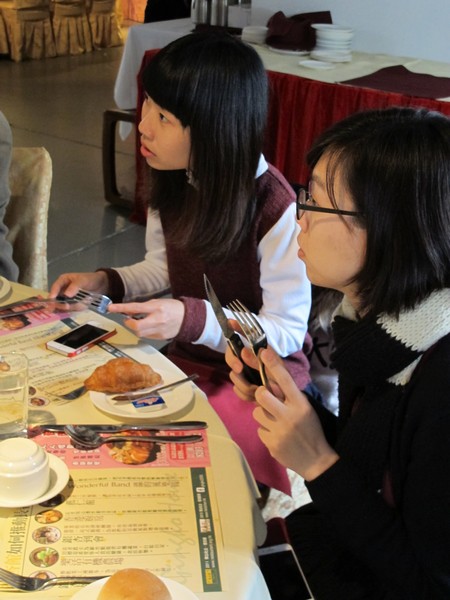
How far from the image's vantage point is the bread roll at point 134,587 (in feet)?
2.61

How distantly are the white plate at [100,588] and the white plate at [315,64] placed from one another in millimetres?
3206

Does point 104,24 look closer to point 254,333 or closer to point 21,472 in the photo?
point 254,333

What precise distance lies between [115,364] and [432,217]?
570 mm

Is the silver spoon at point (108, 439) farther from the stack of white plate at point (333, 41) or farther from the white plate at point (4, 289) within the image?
the stack of white plate at point (333, 41)

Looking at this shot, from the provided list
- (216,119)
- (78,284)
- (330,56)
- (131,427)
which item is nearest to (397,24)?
(330,56)

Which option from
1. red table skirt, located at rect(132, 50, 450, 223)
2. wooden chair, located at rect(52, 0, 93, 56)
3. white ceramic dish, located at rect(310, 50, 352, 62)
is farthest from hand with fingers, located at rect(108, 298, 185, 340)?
wooden chair, located at rect(52, 0, 93, 56)

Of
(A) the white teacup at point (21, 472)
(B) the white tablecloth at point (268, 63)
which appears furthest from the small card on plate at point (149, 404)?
(B) the white tablecloth at point (268, 63)

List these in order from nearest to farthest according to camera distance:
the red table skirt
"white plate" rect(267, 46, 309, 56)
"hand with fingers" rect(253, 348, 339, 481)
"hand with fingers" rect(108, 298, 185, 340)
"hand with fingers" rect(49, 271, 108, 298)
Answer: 1. "hand with fingers" rect(253, 348, 339, 481)
2. "hand with fingers" rect(108, 298, 185, 340)
3. "hand with fingers" rect(49, 271, 108, 298)
4. the red table skirt
5. "white plate" rect(267, 46, 309, 56)

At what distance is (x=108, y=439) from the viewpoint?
1.13m

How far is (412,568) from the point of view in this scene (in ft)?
3.39

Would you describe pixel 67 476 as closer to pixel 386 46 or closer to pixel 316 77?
pixel 316 77

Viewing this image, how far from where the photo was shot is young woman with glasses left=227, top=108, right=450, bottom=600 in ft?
3.30

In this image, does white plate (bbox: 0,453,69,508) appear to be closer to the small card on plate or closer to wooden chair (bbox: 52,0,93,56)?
the small card on plate

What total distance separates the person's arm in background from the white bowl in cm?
247
